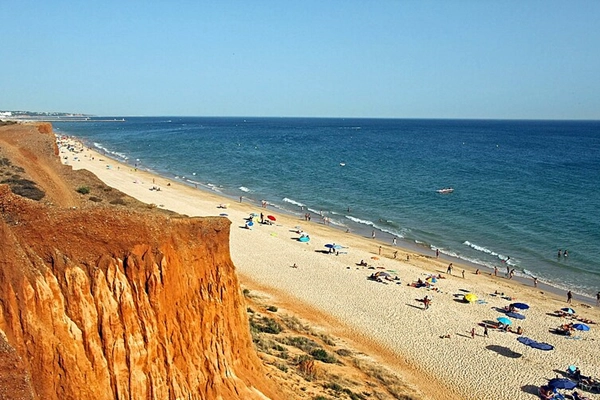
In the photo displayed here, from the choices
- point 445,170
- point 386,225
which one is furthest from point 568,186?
point 386,225

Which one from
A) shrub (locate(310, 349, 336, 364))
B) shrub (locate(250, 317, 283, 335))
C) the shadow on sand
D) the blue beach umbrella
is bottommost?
the shadow on sand

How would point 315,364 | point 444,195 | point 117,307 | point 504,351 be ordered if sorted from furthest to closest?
point 444,195, point 504,351, point 315,364, point 117,307

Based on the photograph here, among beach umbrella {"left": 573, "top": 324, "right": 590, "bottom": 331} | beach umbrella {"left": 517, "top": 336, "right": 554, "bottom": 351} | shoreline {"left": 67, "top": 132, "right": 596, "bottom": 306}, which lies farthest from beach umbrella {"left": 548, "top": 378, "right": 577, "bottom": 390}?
shoreline {"left": 67, "top": 132, "right": 596, "bottom": 306}

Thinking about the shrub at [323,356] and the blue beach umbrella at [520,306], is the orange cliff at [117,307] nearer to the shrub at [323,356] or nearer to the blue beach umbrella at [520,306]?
the shrub at [323,356]

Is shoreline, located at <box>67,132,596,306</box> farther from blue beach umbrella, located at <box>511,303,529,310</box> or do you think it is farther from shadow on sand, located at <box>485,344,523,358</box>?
shadow on sand, located at <box>485,344,523,358</box>

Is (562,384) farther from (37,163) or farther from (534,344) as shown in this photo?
(37,163)

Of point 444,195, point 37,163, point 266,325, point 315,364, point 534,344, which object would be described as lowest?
point 534,344

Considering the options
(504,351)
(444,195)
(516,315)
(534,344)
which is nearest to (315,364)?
(504,351)

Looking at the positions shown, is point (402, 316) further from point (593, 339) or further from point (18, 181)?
point (18, 181)
